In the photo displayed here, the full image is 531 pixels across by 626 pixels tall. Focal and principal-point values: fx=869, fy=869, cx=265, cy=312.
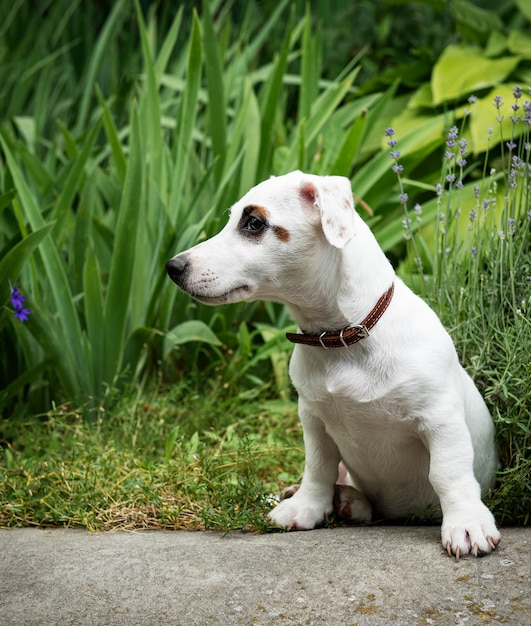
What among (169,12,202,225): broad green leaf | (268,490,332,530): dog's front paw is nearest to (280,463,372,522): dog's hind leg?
(268,490,332,530): dog's front paw

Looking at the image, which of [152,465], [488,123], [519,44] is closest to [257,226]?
[152,465]

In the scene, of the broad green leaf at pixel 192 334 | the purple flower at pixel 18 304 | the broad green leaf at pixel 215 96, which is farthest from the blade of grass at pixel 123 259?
the broad green leaf at pixel 215 96

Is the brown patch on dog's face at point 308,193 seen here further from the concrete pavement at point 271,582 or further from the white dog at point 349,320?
the concrete pavement at point 271,582

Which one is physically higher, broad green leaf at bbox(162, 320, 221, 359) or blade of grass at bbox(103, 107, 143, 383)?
blade of grass at bbox(103, 107, 143, 383)

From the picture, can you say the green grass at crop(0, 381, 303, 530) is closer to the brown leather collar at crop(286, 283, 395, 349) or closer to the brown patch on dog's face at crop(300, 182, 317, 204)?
the brown leather collar at crop(286, 283, 395, 349)

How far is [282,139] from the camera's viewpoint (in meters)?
4.75

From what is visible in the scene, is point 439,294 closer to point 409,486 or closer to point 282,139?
point 409,486

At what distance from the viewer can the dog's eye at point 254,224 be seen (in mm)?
2291

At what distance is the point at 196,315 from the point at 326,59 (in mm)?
2765

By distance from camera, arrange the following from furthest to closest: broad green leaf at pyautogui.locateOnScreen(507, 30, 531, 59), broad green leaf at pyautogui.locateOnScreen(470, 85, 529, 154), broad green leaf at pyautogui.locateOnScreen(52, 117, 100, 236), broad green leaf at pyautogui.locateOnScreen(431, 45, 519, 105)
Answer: broad green leaf at pyautogui.locateOnScreen(507, 30, 531, 59) → broad green leaf at pyautogui.locateOnScreen(431, 45, 519, 105) → broad green leaf at pyautogui.locateOnScreen(470, 85, 529, 154) → broad green leaf at pyautogui.locateOnScreen(52, 117, 100, 236)

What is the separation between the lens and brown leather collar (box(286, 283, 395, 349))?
7.55 ft

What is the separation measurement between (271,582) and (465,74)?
11.8 ft

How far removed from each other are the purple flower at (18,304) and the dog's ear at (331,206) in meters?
1.38

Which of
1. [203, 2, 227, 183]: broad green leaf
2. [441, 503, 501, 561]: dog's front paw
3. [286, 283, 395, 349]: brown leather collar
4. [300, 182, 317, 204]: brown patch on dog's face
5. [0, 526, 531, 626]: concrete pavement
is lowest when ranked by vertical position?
[0, 526, 531, 626]: concrete pavement
